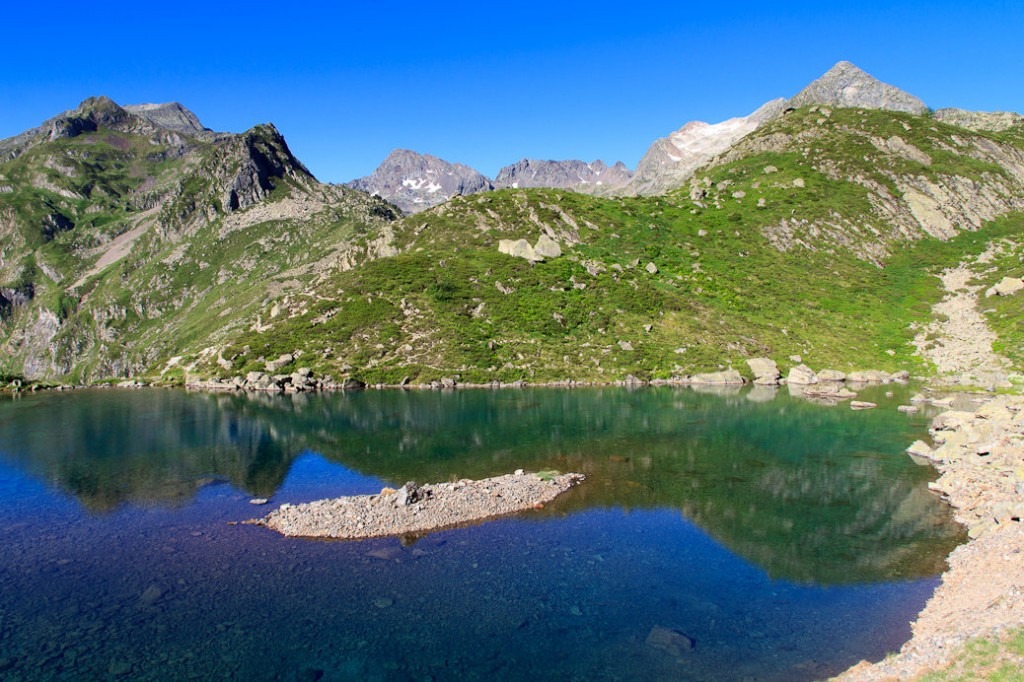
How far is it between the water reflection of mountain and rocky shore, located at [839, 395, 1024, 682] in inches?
77.4

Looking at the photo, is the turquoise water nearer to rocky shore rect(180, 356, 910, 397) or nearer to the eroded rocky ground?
the eroded rocky ground

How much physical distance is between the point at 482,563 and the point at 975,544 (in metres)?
29.1

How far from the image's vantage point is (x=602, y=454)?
59000 mm

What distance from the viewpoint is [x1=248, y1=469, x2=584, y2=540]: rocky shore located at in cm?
3847

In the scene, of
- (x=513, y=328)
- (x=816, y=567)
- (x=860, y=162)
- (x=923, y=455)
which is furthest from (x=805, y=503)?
(x=860, y=162)

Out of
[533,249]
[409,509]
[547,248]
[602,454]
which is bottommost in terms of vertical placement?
[409,509]

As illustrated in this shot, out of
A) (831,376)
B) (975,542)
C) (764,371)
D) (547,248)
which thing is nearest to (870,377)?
(831,376)

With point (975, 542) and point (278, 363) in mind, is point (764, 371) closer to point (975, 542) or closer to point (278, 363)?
point (975, 542)

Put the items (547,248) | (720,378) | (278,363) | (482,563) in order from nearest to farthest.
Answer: (482,563), (720,378), (278,363), (547,248)

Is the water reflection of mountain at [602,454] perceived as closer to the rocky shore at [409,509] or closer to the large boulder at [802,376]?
the rocky shore at [409,509]

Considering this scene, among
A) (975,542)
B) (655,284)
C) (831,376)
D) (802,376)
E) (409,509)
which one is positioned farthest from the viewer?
(655,284)

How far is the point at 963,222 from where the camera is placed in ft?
522

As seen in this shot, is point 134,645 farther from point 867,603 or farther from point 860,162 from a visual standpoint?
point 860,162

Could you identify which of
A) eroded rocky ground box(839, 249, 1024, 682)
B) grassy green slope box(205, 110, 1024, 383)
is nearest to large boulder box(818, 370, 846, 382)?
grassy green slope box(205, 110, 1024, 383)
